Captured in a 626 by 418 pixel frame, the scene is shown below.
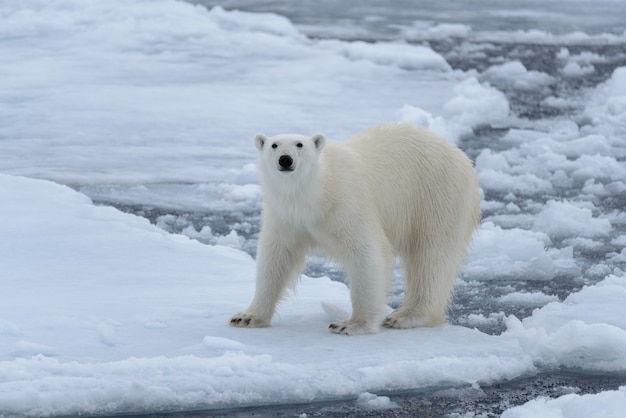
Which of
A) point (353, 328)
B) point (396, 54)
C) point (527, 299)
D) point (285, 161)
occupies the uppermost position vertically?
point (285, 161)

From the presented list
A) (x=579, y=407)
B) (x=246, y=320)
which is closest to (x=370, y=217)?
(x=246, y=320)

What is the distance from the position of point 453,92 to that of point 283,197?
671 cm

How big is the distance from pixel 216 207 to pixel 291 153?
9.25 ft

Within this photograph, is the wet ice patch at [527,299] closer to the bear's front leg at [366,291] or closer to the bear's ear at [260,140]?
the bear's front leg at [366,291]

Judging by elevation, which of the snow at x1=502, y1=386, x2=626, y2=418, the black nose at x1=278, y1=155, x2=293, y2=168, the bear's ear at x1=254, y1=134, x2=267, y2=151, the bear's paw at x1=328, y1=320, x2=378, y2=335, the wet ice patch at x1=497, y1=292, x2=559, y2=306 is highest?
the bear's ear at x1=254, y1=134, x2=267, y2=151

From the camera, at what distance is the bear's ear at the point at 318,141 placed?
419 cm

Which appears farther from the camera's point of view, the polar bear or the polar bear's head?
the polar bear

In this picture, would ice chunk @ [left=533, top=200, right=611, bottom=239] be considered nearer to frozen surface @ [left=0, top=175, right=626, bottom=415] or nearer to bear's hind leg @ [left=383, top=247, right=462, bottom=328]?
frozen surface @ [left=0, top=175, right=626, bottom=415]

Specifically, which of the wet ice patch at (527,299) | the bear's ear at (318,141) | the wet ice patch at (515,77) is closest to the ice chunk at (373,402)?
the bear's ear at (318,141)

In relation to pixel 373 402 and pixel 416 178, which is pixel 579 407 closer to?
pixel 373 402

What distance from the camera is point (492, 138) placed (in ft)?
30.0

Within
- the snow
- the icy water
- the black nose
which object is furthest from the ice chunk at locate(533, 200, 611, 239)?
→ the snow

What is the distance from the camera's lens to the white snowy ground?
373 cm

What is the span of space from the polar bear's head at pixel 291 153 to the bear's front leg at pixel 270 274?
31 centimetres
